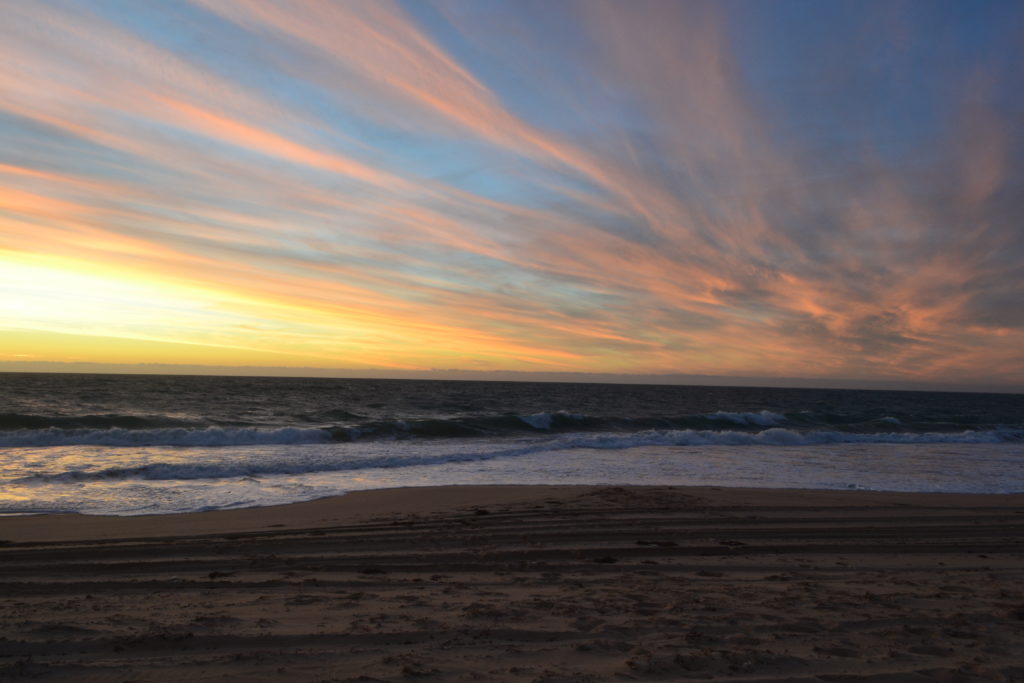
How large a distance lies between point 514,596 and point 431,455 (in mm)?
13713

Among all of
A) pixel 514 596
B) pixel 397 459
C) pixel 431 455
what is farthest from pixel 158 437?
pixel 514 596

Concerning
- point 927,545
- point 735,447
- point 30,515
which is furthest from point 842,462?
point 30,515

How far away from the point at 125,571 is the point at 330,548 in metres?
2.15

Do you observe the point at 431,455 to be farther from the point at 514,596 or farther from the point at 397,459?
the point at 514,596

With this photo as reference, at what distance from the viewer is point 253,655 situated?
4.27 m

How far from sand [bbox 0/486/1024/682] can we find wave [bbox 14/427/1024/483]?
4799 mm

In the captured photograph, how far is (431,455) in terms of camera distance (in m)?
19.0

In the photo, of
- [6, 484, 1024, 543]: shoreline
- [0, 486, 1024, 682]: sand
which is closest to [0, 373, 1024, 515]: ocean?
[6, 484, 1024, 543]: shoreline

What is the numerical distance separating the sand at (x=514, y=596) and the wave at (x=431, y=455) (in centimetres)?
480

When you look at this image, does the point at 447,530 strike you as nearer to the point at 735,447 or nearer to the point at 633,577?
the point at 633,577

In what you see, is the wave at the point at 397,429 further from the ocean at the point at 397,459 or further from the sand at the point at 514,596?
the sand at the point at 514,596

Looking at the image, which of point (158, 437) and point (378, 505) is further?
point (158, 437)

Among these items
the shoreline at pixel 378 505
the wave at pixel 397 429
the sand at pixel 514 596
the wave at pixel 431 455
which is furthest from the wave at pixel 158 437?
Answer: the sand at pixel 514 596

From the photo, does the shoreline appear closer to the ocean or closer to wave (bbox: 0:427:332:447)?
the ocean
